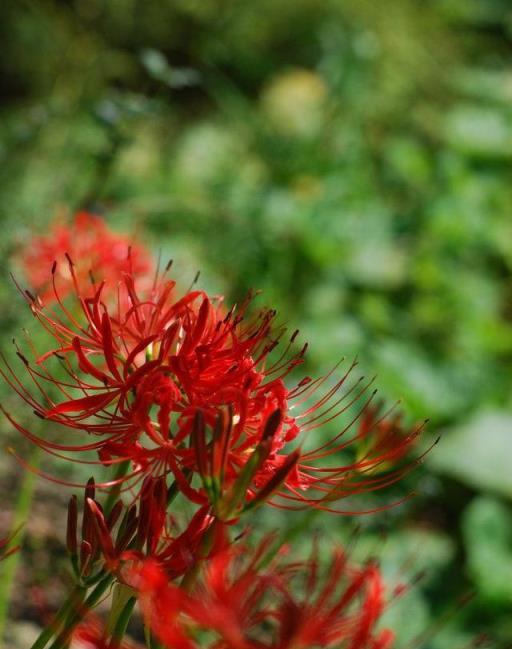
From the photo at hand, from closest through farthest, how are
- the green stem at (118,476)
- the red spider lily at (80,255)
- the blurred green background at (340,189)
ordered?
the green stem at (118,476), the red spider lily at (80,255), the blurred green background at (340,189)

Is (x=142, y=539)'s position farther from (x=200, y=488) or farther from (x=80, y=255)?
(x=80, y=255)

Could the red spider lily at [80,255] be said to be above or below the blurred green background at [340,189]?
below

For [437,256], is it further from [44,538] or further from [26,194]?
[44,538]

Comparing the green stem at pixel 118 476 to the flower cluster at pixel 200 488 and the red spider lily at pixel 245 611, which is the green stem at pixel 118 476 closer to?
the flower cluster at pixel 200 488

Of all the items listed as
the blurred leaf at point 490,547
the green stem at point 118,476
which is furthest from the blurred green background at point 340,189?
the green stem at point 118,476

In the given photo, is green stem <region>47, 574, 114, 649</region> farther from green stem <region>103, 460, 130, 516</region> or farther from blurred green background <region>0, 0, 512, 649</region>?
blurred green background <region>0, 0, 512, 649</region>

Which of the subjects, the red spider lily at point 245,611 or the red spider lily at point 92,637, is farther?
the red spider lily at point 92,637

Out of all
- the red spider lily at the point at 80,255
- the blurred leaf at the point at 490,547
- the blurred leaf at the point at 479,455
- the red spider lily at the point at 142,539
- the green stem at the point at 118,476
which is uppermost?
the blurred leaf at the point at 479,455
